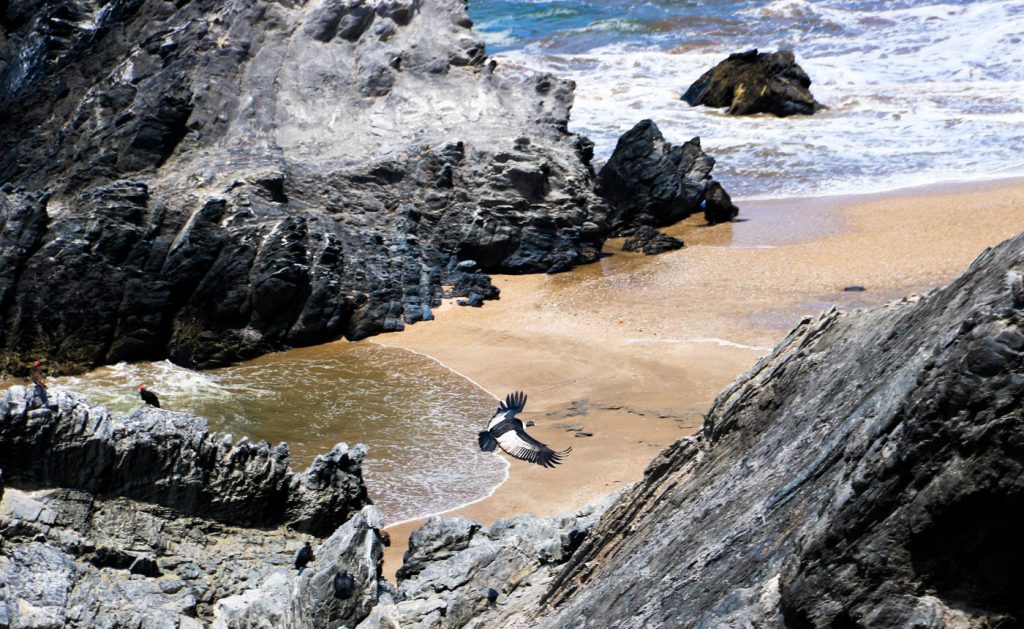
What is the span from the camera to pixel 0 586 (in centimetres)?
→ 593

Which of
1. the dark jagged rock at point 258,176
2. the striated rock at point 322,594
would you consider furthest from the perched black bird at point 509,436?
the dark jagged rock at point 258,176

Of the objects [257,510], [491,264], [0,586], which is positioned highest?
[0,586]

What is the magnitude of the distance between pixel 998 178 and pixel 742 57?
11.4 metres

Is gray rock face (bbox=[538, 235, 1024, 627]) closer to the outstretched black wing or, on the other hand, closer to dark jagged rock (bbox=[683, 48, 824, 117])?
the outstretched black wing

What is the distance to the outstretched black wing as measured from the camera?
26.2 ft

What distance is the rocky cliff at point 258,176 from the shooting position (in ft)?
48.7

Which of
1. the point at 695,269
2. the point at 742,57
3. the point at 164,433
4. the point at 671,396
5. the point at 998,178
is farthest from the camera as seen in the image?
the point at 742,57

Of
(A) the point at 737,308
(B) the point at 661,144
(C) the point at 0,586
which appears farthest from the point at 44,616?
(B) the point at 661,144

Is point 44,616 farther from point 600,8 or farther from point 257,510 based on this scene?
point 600,8

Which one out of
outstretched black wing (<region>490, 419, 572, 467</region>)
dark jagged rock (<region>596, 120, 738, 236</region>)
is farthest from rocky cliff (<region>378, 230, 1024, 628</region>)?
dark jagged rock (<region>596, 120, 738, 236</region>)

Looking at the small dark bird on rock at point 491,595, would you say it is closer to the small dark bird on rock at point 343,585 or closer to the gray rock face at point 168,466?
the small dark bird on rock at point 343,585

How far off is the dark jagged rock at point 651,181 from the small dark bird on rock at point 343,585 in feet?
46.1

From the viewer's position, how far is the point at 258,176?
1623 cm

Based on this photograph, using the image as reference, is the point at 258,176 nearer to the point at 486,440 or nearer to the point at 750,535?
the point at 486,440
